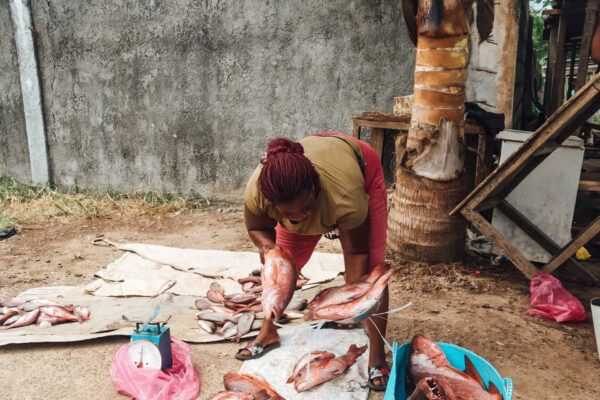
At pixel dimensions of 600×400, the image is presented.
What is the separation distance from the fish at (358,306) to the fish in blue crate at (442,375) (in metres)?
0.25

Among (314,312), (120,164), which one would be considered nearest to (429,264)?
(314,312)

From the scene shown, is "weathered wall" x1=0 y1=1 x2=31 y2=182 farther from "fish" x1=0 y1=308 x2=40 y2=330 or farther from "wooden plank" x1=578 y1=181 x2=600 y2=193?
"wooden plank" x1=578 y1=181 x2=600 y2=193

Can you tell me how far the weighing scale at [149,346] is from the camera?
7.58 feet

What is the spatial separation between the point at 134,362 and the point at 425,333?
1842 millimetres

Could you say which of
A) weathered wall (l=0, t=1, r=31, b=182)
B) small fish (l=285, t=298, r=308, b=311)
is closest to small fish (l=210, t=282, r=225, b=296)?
small fish (l=285, t=298, r=308, b=311)

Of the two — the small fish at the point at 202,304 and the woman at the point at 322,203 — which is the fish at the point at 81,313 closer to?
the small fish at the point at 202,304

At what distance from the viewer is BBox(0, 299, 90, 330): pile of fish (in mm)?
3049

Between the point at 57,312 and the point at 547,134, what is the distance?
12.0ft

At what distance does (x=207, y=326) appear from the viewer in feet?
9.80

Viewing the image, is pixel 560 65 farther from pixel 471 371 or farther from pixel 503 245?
pixel 471 371

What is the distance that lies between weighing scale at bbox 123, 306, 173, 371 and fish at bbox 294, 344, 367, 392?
2.40 feet

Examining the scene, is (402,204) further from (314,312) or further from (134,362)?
(134,362)

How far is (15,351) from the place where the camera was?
9.00 ft

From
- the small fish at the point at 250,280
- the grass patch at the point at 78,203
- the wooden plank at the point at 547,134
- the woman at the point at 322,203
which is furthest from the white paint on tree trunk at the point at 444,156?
the grass patch at the point at 78,203
